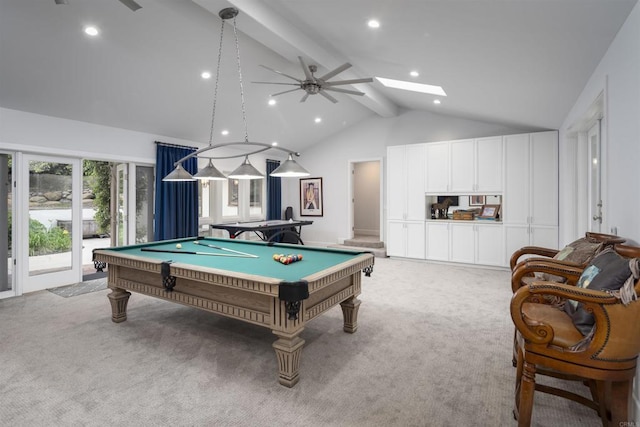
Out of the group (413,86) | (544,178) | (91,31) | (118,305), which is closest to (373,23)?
(413,86)

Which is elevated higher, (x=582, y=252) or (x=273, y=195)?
(x=273, y=195)

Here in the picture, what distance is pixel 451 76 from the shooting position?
4.02 meters

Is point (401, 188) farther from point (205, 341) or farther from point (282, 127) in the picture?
point (205, 341)

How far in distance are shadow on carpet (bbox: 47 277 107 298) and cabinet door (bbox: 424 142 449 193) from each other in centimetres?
563

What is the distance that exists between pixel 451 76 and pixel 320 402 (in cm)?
380

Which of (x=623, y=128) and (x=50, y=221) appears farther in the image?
(x=50, y=221)

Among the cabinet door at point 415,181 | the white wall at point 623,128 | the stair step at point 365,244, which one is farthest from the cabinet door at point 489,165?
the white wall at point 623,128

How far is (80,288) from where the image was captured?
15.1 ft

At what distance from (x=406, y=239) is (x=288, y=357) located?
4.83 meters

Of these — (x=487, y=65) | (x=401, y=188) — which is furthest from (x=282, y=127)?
(x=487, y=65)

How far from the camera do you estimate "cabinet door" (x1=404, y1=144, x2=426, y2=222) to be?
252 inches

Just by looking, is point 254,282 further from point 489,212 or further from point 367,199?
point 367,199

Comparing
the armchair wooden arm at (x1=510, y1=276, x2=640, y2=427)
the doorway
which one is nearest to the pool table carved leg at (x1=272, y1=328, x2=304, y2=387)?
the armchair wooden arm at (x1=510, y1=276, x2=640, y2=427)

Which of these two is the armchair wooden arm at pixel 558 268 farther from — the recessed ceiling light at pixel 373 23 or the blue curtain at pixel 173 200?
the blue curtain at pixel 173 200
